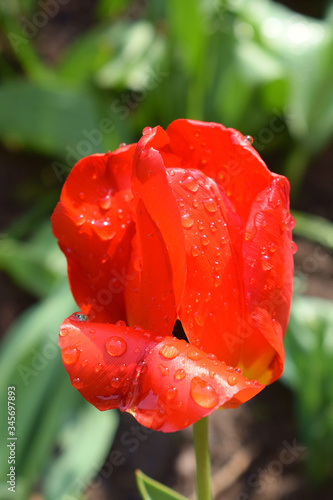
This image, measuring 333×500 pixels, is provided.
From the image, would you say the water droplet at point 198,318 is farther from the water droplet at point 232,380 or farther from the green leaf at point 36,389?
the green leaf at point 36,389

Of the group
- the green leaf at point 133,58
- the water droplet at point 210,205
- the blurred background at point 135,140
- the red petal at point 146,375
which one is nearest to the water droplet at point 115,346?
the red petal at point 146,375

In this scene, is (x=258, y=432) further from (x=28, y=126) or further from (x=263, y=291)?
(x=28, y=126)

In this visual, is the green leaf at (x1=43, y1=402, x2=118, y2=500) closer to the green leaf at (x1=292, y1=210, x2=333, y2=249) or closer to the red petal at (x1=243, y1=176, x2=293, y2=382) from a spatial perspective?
the red petal at (x1=243, y1=176, x2=293, y2=382)

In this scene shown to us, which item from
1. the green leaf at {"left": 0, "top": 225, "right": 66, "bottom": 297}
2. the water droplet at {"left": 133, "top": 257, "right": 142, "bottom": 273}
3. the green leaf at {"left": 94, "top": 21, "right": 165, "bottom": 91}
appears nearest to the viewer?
the water droplet at {"left": 133, "top": 257, "right": 142, "bottom": 273}

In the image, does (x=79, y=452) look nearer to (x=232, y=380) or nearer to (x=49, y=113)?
(x=232, y=380)

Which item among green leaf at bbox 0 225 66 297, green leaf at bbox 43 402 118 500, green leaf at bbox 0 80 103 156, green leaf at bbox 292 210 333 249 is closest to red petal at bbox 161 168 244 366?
green leaf at bbox 43 402 118 500

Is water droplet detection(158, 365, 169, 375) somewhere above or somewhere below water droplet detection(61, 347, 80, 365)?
above
